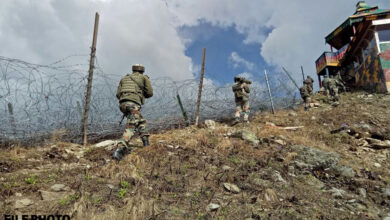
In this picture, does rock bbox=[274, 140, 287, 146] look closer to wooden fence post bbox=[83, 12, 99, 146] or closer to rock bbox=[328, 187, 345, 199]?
rock bbox=[328, 187, 345, 199]

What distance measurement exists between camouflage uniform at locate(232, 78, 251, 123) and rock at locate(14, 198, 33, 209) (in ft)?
18.9

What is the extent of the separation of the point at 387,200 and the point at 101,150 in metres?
4.37

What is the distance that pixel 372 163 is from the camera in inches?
158

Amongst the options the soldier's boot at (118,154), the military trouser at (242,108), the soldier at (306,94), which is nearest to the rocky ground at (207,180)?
the soldier's boot at (118,154)

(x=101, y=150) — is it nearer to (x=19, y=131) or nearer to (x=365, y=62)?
(x=19, y=131)

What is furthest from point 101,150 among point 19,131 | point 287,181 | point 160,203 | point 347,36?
point 347,36

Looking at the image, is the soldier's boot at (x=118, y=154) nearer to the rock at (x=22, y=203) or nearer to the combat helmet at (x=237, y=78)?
the rock at (x=22, y=203)

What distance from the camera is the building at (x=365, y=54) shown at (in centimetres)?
1008

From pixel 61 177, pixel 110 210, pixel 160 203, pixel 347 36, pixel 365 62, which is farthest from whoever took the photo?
pixel 347 36

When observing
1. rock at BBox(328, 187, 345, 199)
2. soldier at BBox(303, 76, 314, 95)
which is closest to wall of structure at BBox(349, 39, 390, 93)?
soldier at BBox(303, 76, 314, 95)

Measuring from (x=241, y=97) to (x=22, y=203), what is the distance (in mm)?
6073

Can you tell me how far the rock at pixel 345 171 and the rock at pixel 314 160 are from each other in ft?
0.35

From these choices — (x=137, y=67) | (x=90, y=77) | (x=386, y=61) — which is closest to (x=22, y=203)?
(x=137, y=67)

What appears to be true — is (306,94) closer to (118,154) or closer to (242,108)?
(242,108)
